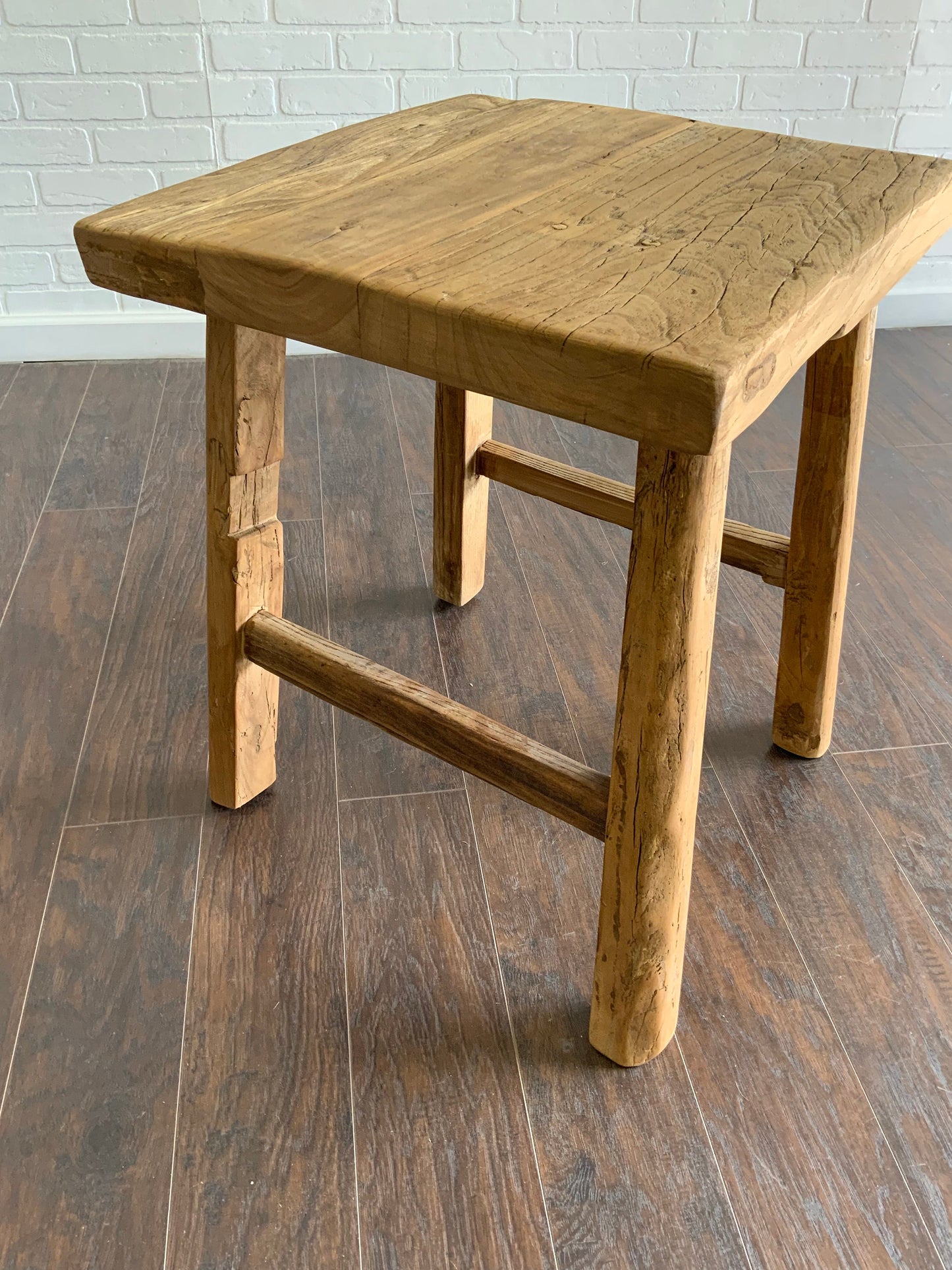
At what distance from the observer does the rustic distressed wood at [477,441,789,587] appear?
40.1 inches

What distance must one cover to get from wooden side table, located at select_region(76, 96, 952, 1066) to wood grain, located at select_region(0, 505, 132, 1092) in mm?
168

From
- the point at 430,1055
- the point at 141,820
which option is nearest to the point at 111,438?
the point at 141,820

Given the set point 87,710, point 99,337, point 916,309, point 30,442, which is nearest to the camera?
point 87,710

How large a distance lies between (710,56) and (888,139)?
0.36m

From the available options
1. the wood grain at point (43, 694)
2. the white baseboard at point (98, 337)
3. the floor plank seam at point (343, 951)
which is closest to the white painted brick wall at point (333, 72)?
the white baseboard at point (98, 337)

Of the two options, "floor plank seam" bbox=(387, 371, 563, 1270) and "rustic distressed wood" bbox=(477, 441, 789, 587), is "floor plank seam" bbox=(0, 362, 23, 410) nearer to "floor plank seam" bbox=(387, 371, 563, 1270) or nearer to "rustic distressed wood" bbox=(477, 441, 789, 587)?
"floor plank seam" bbox=(387, 371, 563, 1270)

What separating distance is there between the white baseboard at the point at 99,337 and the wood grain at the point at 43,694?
0.55 meters

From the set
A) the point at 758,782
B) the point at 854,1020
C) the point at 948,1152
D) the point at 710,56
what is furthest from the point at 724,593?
the point at 710,56

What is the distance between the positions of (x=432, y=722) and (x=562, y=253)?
35 cm

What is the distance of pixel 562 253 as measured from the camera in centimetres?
69

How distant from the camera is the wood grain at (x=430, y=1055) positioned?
0.73 m

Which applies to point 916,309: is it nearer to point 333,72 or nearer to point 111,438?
point 333,72

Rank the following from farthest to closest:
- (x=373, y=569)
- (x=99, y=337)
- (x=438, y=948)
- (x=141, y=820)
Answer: (x=99, y=337) < (x=373, y=569) < (x=141, y=820) < (x=438, y=948)

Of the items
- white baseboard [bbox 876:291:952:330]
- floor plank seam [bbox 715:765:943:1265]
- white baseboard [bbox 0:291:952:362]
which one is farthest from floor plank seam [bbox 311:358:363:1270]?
white baseboard [bbox 876:291:952:330]
